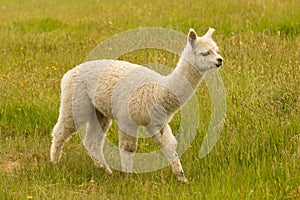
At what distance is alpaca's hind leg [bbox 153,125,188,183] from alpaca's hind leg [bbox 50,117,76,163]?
2.93 feet

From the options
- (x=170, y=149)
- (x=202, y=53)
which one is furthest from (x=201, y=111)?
(x=202, y=53)

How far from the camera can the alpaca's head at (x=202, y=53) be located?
421 centimetres

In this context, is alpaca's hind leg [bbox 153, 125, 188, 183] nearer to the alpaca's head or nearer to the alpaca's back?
the alpaca's back

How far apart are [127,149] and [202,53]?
1.09 metres

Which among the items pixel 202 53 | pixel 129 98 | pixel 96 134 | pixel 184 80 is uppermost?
pixel 202 53

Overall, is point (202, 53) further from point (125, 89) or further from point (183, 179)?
point (183, 179)

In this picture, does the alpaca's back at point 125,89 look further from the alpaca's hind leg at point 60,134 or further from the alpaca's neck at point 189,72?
the alpaca's hind leg at point 60,134

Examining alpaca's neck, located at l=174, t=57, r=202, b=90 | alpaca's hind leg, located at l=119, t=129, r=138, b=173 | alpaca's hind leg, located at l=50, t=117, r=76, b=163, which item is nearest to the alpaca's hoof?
alpaca's hind leg, located at l=119, t=129, r=138, b=173

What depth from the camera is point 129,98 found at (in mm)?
4590

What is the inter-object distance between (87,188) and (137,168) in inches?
22.1

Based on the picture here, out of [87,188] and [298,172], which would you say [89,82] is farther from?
[298,172]

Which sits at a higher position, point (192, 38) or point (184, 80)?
point (192, 38)

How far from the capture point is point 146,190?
161 inches

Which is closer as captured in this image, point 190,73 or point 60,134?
point 190,73
